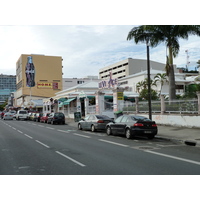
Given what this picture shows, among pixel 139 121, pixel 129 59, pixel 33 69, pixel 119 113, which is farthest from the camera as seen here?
pixel 129 59

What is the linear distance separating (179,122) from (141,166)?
43.4ft

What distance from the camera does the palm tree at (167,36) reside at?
2312 centimetres

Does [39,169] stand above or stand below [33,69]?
below

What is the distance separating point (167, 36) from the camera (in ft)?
76.9

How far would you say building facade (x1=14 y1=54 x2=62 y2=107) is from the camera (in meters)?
92.0

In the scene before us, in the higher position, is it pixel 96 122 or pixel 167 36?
pixel 167 36

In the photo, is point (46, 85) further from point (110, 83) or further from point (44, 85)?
point (110, 83)

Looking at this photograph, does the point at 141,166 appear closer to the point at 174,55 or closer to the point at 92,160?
the point at 92,160

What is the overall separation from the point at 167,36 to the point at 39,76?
75255mm

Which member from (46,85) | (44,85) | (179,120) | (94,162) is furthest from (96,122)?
(46,85)

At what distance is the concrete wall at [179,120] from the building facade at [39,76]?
241 feet

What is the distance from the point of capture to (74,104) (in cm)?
4562

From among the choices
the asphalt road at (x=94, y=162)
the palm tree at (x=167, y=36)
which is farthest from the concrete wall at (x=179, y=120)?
the asphalt road at (x=94, y=162)

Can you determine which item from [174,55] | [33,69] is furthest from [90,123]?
[33,69]
